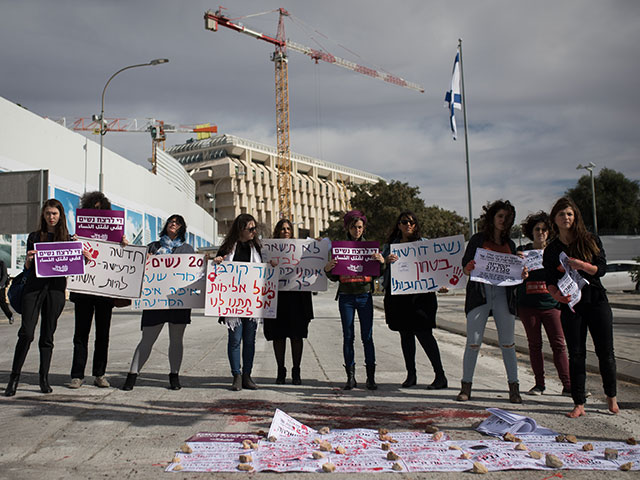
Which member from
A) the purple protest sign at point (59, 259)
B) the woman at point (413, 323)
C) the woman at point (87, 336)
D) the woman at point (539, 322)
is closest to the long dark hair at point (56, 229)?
the purple protest sign at point (59, 259)

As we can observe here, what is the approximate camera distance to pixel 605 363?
4766mm

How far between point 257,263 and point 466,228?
57.3 metres

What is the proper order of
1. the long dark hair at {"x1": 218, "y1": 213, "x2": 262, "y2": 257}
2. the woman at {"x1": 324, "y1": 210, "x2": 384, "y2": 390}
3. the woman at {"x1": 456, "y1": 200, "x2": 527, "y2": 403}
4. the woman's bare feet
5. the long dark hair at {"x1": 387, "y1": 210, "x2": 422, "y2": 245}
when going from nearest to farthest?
the woman's bare feet → the woman at {"x1": 456, "y1": 200, "x2": 527, "y2": 403} → the woman at {"x1": 324, "y1": 210, "x2": 384, "y2": 390} → the long dark hair at {"x1": 218, "y1": 213, "x2": 262, "y2": 257} → the long dark hair at {"x1": 387, "y1": 210, "x2": 422, "y2": 245}

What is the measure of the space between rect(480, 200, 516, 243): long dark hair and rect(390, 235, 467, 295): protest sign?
0.48 meters

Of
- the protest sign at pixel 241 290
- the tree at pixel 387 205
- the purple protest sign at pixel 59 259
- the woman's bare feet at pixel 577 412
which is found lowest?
the woman's bare feet at pixel 577 412

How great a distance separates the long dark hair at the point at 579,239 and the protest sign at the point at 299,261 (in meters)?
2.76

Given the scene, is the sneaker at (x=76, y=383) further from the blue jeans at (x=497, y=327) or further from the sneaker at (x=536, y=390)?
the sneaker at (x=536, y=390)

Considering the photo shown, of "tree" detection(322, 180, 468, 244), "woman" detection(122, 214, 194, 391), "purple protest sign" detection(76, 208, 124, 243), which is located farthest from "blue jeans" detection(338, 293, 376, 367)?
"tree" detection(322, 180, 468, 244)

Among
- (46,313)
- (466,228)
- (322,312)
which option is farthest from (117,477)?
(466,228)

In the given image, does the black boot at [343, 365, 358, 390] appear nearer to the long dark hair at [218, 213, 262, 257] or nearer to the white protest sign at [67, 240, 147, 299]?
the long dark hair at [218, 213, 262, 257]

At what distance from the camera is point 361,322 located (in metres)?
6.11

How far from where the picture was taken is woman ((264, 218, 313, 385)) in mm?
6320

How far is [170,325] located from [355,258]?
2298 millimetres

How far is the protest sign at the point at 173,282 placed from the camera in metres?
6.15
